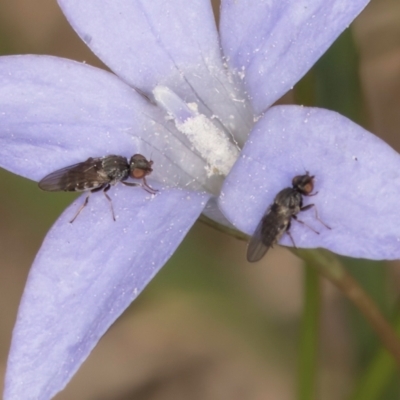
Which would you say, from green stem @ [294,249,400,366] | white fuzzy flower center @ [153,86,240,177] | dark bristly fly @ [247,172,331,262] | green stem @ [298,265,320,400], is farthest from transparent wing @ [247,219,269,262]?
green stem @ [298,265,320,400]

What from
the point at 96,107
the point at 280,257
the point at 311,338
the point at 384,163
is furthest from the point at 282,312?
the point at 384,163

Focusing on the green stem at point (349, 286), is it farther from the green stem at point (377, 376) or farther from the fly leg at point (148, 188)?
the fly leg at point (148, 188)

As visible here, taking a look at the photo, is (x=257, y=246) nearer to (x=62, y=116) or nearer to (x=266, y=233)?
(x=266, y=233)

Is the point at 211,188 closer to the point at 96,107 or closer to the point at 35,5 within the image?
the point at 96,107

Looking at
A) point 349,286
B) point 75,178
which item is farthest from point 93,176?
point 349,286

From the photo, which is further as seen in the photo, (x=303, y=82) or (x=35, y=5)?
(x=35, y=5)

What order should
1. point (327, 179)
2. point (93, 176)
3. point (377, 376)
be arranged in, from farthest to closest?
point (377, 376)
point (93, 176)
point (327, 179)
